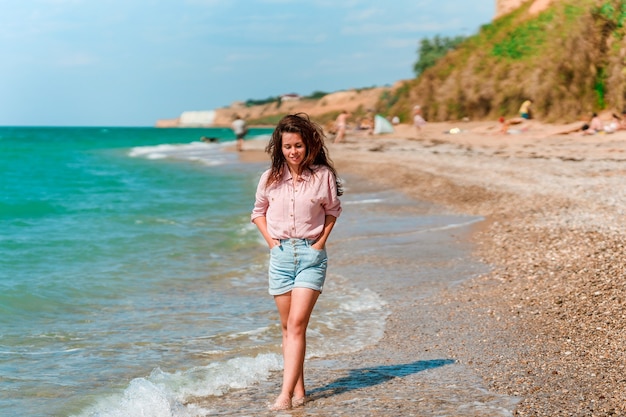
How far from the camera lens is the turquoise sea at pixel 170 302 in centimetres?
571

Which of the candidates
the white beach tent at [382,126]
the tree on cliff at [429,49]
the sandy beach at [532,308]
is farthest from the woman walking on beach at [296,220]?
the tree on cliff at [429,49]

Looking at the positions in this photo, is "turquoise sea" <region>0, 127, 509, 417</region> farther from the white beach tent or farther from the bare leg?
the white beach tent

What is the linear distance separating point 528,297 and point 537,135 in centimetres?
2019

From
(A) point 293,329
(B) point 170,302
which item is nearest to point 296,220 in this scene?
(A) point 293,329

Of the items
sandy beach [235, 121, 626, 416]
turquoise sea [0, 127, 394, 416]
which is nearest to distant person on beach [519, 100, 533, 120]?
sandy beach [235, 121, 626, 416]

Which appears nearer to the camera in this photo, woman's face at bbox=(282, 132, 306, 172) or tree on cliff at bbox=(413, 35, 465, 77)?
woman's face at bbox=(282, 132, 306, 172)

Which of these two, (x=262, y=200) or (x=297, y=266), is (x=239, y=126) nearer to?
(x=262, y=200)

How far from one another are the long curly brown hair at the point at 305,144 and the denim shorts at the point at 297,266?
416 mm

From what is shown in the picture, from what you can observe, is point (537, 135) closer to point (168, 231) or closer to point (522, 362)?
point (168, 231)

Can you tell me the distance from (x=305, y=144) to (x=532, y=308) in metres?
3.45

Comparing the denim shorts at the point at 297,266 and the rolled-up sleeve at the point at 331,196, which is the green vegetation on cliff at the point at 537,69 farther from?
the denim shorts at the point at 297,266

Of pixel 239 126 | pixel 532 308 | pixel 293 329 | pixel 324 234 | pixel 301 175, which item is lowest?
pixel 532 308

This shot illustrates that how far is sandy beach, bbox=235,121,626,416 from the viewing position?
4999 millimetres

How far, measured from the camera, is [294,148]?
4.83m
